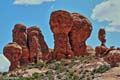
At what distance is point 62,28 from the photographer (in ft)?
277

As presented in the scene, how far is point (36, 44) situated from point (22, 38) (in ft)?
9.92

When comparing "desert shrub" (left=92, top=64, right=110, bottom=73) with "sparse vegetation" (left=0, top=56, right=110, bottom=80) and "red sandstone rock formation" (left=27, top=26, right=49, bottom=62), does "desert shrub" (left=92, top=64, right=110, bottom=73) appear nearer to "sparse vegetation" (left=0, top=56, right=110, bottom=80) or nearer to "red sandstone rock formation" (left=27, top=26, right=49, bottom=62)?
"sparse vegetation" (left=0, top=56, right=110, bottom=80)

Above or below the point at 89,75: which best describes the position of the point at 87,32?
above

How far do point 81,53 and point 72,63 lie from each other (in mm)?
14062

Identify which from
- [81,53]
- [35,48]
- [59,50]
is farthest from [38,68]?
[35,48]

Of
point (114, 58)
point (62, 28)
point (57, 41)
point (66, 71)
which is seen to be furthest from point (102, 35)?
Answer: point (114, 58)

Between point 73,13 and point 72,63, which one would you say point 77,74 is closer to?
point 72,63

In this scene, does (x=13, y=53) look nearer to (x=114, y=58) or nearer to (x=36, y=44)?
(x=36, y=44)

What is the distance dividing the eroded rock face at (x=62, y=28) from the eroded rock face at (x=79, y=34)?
263 centimetres

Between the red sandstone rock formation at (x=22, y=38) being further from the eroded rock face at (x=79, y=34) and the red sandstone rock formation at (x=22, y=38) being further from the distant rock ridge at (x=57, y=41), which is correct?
the eroded rock face at (x=79, y=34)

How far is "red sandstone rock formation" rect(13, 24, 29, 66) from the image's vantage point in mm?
94519

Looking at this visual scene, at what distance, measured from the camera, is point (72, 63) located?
74.1m

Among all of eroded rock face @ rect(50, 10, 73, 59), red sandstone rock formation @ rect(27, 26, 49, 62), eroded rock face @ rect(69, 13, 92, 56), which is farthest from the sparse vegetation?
red sandstone rock formation @ rect(27, 26, 49, 62)

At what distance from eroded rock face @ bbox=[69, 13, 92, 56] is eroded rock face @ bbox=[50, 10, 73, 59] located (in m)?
2.63
